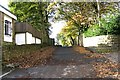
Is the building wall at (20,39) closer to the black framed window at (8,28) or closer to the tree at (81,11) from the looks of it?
the black framed window at (8,28)

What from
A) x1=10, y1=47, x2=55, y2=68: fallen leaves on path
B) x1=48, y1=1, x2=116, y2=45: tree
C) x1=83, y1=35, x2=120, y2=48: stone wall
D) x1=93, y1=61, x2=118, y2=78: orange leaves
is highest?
x1=48, y1=1, x2=116, y2=45: tree

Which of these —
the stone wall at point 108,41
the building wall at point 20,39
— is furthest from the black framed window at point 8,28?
the stone wall at point 108,41

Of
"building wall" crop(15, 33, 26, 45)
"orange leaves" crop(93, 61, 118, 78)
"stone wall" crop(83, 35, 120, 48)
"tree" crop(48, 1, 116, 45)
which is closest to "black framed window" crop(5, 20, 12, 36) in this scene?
"building wall" crop(15, 33, 26, 45)

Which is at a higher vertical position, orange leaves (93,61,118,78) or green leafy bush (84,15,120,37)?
green leafy bush (84,15,120,37)

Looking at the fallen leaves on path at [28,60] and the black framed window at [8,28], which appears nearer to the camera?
the fallen leaves on path at [28,60]

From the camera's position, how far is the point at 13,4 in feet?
109

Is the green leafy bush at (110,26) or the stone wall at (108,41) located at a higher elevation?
the green leafy bush at (110,26)

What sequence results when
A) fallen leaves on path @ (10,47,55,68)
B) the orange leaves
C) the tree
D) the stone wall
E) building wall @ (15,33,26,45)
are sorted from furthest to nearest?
1. the tree
2. building wall @ (15,33,26,45)
3. the stone wall
4. fallen leaves on path @ (10,47,55,68)
5. the orange leaves

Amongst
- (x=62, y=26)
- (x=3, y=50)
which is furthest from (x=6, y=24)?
(x=62, y=26)

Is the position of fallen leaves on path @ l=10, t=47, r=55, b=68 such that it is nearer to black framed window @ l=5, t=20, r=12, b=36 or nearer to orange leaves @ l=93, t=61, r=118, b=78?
orange leaves @ l=93, t=61, r=118, b=78

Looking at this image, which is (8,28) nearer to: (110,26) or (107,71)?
(110,26)

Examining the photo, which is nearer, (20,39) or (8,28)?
(8,28)

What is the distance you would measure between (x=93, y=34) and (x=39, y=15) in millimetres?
9724

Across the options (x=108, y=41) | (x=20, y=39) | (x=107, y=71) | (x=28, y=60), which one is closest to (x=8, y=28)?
(x=20, y=39)
